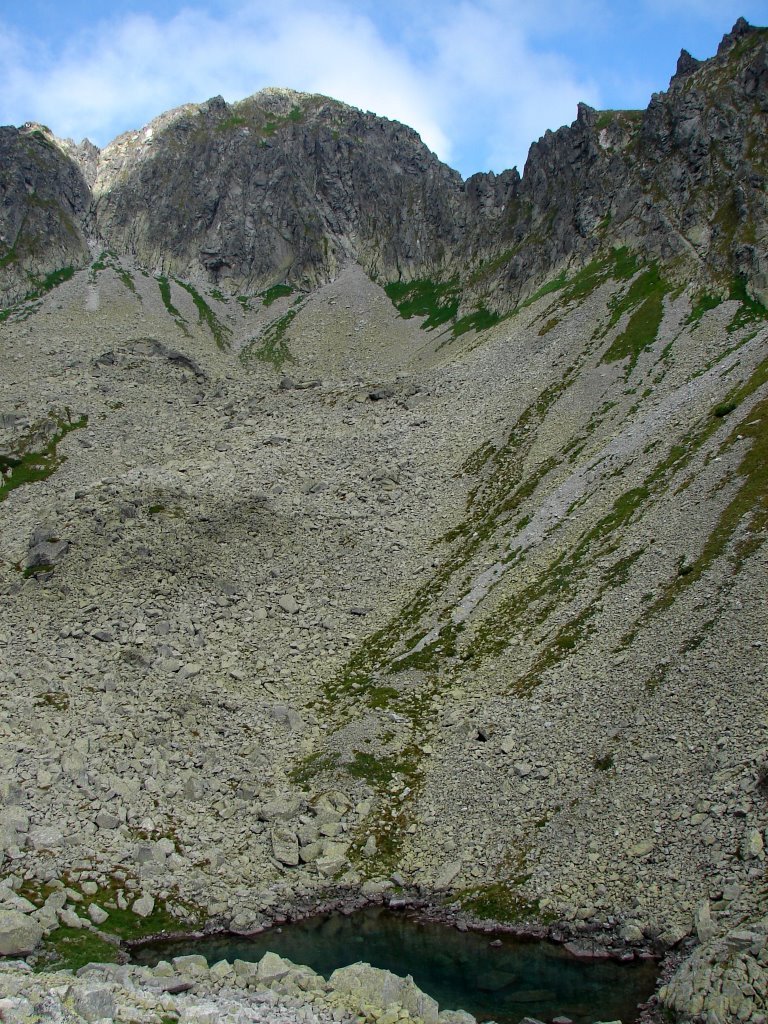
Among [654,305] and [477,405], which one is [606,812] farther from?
[654,305]

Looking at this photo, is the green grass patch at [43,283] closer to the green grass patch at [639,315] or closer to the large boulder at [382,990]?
the green grass patch at [639,315]

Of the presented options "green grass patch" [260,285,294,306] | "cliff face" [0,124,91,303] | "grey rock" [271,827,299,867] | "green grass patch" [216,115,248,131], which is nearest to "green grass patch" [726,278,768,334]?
"grey rock" [271,827,299,867]

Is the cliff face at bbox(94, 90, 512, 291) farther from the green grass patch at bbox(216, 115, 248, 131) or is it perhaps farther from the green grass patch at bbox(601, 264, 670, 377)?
the green grass patch at bbox(601, 264, 670, 377)

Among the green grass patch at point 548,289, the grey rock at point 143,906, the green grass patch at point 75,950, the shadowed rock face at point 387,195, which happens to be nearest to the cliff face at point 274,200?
the shadowed rock face at point 387,195

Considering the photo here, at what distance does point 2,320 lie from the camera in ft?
391

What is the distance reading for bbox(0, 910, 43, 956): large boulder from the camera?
25.8 metres

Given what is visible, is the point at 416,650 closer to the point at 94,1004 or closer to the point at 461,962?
the point at 461,962

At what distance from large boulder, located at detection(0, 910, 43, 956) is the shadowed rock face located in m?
84.8

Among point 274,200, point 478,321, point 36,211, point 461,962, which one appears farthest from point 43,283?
point 461,962

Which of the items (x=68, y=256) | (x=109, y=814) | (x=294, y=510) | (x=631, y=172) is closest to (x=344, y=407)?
(x=294, y=510)

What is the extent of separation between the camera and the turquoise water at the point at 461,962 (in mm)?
24359

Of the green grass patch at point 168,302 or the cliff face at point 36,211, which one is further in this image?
the cliff face at point 36,211

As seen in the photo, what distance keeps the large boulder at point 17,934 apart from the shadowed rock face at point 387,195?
8478cm

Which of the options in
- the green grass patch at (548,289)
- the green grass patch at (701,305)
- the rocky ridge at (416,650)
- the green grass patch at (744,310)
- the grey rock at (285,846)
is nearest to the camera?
the rocky ridge at (416,650)
